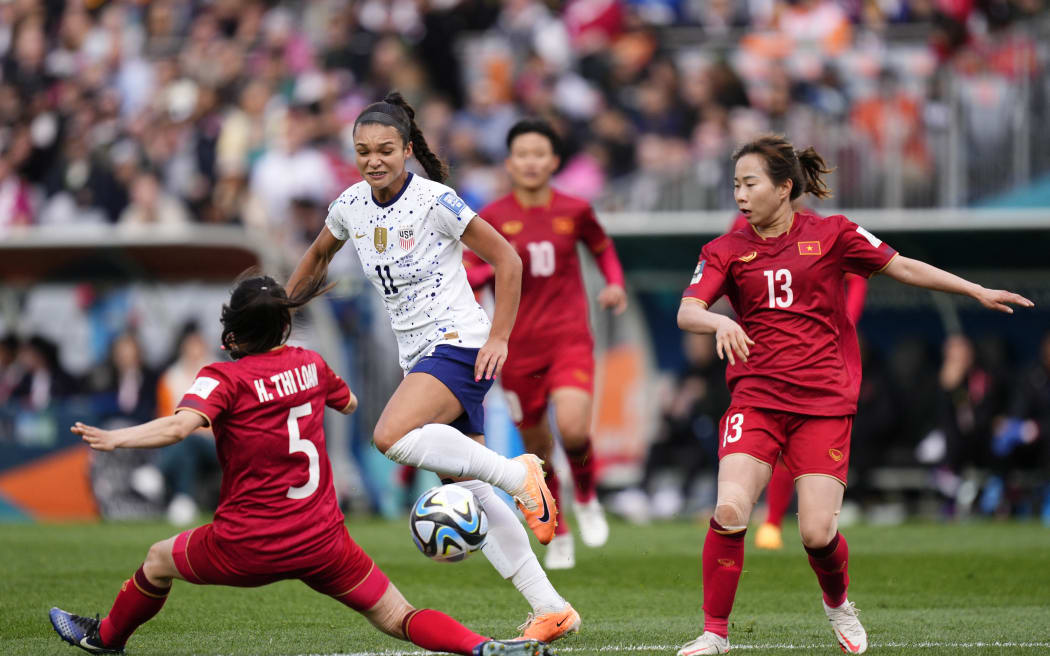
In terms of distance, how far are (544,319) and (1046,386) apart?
307 inches

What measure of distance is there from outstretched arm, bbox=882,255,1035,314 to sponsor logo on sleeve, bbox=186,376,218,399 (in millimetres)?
2814

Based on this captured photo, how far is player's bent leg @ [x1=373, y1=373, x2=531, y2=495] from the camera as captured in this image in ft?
20.1

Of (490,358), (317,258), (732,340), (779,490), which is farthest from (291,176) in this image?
(732,340)

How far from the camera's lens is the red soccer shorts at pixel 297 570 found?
17.8 ft

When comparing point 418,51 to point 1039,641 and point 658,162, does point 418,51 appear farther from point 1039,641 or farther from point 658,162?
point 1039,641

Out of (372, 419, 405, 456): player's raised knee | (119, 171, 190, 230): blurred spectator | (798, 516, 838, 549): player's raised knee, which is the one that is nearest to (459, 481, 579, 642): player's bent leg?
(372, 419, 405, 456): player's raised knee

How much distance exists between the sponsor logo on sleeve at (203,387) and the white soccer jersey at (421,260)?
1328 millimetres

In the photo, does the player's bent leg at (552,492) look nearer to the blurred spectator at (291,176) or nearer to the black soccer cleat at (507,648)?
the black soccer cleat at (507,648)

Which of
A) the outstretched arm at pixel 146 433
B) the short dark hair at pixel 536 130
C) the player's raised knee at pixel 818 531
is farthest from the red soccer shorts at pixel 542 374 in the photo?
the outstretched arm at pixel 146 433

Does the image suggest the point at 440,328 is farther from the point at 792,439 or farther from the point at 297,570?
the point at 792,439

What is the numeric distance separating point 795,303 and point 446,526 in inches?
71.9

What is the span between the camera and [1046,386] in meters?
15.3

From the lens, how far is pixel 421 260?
21.2 feet

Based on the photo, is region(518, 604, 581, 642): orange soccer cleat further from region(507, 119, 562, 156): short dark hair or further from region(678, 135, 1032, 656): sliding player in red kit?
region(507, 119, 562, 156): short dark hair
